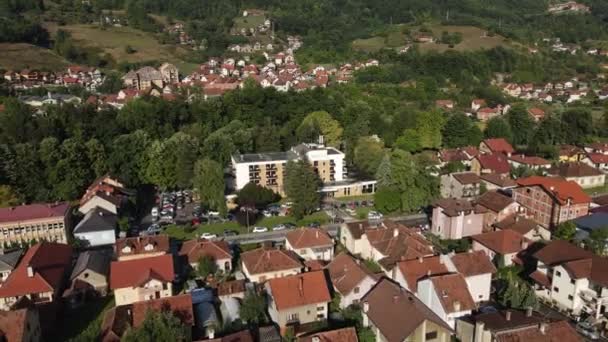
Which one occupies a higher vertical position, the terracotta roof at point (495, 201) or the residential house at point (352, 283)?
the residential house at point (352, 283)

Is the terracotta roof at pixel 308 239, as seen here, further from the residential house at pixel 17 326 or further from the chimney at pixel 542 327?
the residential house at pixel 17 326

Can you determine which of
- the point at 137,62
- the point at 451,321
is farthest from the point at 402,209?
the point at 137,62

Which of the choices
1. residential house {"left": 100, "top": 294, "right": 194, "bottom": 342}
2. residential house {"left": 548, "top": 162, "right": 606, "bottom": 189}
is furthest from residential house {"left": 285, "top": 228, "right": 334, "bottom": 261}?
residential house {"left": 548, "top": 162, "right": 606, "bottom": 189}

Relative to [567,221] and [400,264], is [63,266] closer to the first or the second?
[400,264]

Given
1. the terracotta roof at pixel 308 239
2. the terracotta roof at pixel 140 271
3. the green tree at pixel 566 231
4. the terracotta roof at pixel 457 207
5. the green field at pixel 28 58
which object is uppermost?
the green field at pixel 28 58

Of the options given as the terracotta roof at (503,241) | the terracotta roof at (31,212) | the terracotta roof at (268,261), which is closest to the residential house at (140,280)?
the terracotta roof at (268,261)

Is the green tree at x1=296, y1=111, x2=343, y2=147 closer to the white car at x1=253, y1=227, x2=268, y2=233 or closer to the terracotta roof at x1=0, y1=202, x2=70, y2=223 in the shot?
the white car at x1=253, y1=227, x2=268, y2=233
